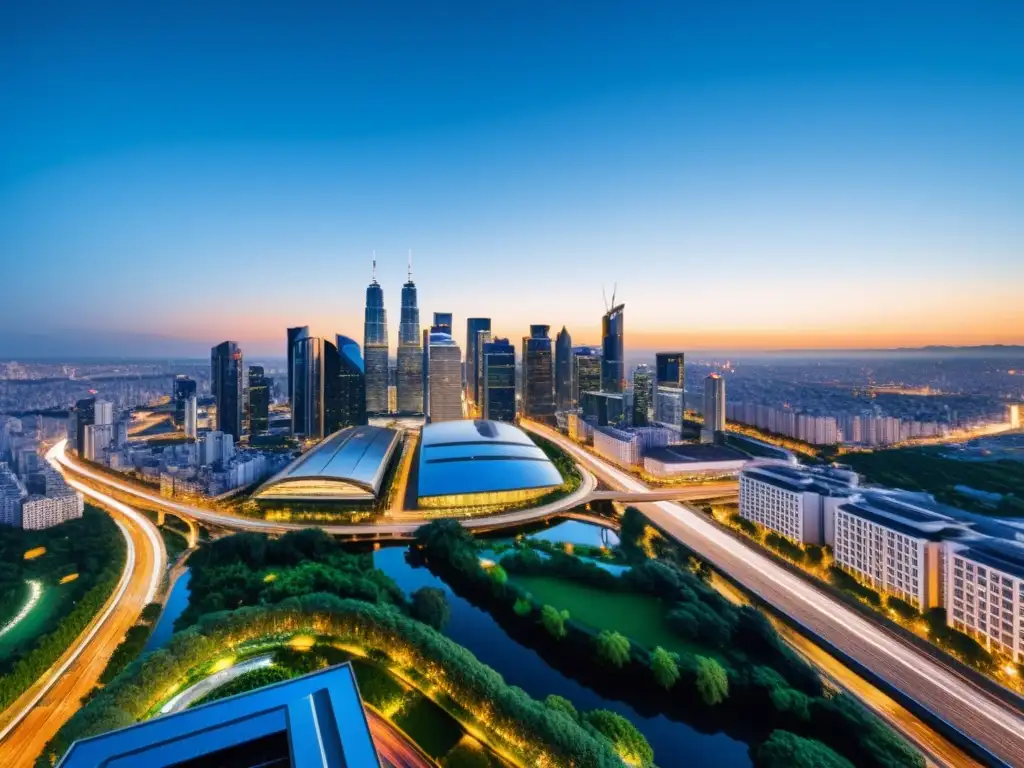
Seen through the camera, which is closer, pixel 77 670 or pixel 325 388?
pixel 77 670

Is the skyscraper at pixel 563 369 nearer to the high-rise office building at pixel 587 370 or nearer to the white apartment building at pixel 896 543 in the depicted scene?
the high-rise office building at pixel 587 370

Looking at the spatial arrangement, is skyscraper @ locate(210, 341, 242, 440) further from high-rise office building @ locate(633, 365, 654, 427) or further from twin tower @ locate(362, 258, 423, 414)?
high-rise office building @ locate(633, 365, 654, 427)

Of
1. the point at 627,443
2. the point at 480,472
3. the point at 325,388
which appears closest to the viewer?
the point at 480,472

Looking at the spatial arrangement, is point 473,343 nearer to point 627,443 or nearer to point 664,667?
point 627,443

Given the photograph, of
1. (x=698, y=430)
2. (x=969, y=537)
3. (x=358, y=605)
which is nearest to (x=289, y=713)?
(x=358, y=605)

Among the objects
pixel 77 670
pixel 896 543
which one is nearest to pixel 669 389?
pixel 896 543

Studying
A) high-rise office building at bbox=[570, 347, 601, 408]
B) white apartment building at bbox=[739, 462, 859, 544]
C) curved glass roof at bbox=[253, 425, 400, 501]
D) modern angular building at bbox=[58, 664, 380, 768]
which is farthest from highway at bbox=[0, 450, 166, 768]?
high-rise office building at bbox=[570, 347, 601, 408]

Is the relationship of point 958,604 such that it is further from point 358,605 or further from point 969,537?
point 358,605
